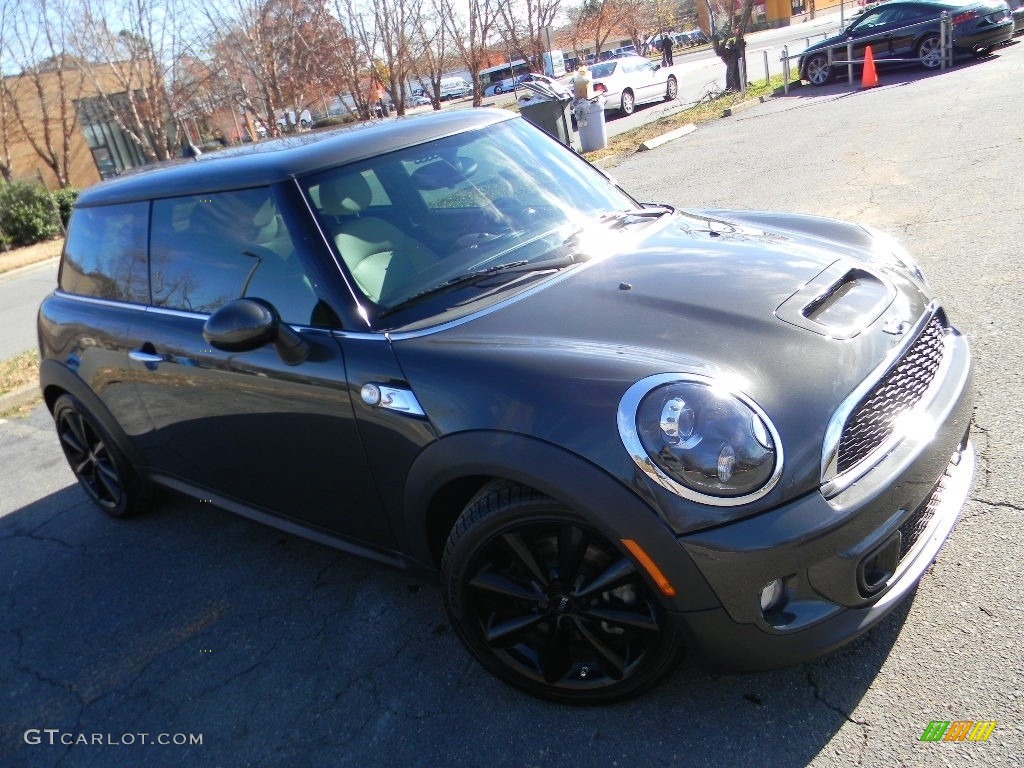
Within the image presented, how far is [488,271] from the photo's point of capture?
2.84 meters

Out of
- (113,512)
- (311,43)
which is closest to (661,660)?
(113,512)

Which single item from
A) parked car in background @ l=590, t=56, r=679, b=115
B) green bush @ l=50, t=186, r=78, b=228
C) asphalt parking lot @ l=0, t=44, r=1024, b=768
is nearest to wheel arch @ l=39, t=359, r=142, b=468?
asphalt parking lot @ l=0, t=44, r=1024, b=768

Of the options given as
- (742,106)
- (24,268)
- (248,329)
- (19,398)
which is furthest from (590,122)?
(248,329)

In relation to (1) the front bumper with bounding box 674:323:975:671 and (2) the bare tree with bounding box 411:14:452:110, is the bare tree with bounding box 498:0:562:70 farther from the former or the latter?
(1) the front bumper with bounding box 674:323:975:671

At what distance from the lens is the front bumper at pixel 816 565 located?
1966 millimetres

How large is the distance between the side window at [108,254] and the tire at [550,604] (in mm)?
2034

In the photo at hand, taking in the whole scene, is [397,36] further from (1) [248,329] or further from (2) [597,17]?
(2) [597,17]

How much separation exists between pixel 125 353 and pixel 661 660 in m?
2.62

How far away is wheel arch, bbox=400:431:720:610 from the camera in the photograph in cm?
201

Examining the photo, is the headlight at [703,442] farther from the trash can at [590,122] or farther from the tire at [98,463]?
the trash can at [590,122]

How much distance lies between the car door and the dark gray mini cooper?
0.5 inches

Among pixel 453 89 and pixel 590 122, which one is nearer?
pixel 590 122

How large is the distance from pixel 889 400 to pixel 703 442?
65cm

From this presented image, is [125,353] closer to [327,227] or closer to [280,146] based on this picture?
[280,146]
